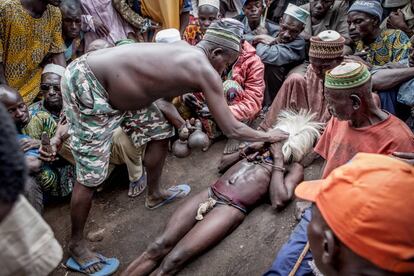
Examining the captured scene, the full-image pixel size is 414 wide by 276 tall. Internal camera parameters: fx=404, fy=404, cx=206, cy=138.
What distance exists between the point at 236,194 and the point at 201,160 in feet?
4.27

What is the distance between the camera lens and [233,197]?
3.36m

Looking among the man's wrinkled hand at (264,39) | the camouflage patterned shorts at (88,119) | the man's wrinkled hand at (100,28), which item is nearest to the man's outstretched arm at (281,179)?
the camouflage patterned shorts at (88,119)

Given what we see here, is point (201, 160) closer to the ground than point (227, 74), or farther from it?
closer to the ground

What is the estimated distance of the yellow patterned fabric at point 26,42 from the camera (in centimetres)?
425

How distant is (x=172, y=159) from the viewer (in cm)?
473

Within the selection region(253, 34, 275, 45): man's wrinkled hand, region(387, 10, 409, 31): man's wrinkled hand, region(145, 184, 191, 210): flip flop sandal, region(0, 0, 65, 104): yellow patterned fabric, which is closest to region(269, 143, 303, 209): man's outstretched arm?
region(145, 184, 191, 210): flip flop sandal

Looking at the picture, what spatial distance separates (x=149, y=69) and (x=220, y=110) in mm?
621

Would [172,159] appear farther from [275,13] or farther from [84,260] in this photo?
[275,13]

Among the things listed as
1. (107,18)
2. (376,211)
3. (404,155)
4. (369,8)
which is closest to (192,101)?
(107,18)

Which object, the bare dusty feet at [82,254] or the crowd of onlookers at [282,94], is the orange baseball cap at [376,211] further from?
the bare dusty feet at [82,254]

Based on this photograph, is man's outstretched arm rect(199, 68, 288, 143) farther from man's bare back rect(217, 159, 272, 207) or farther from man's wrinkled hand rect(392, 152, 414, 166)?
man's wrinkled hand rect(392, 152, 414, 166)

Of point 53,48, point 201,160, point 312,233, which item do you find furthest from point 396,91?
point 53,48

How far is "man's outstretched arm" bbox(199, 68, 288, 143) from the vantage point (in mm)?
2990

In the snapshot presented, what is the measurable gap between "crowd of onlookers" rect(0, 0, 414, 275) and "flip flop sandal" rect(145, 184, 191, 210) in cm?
33
